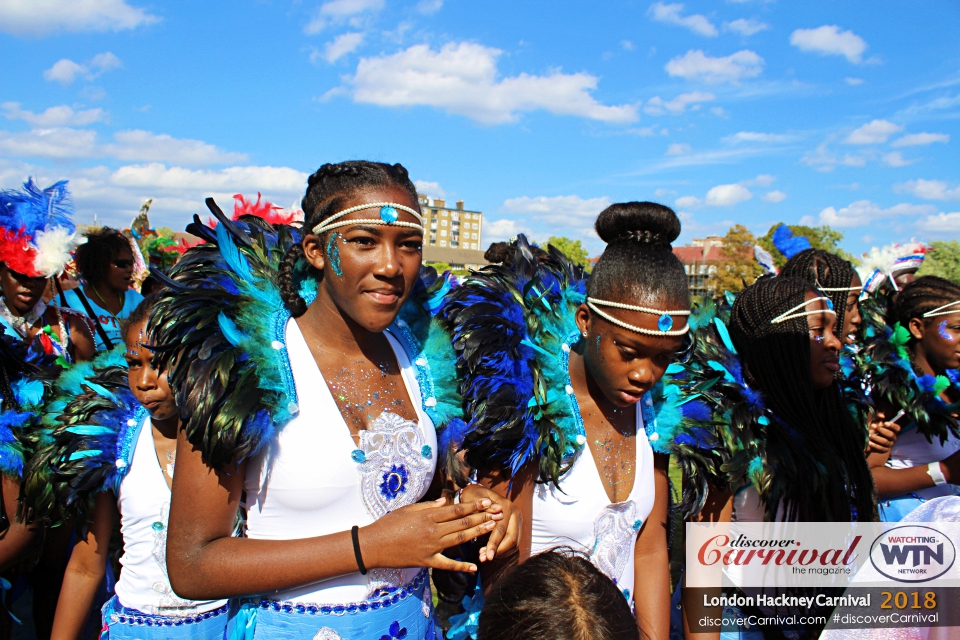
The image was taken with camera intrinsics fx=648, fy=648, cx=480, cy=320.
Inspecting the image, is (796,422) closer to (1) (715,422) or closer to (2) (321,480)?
(1) (715,422)

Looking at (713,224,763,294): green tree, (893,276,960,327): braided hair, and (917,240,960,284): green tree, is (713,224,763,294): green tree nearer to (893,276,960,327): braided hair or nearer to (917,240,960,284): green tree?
(917,240,960,284): green tree

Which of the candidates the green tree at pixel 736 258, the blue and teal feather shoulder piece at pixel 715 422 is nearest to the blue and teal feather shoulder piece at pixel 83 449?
the blue and teal feather shoulder piece at pixel 715 422

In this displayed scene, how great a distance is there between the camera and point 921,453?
3.45 m

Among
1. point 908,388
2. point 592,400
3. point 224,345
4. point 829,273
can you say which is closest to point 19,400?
point 224,345

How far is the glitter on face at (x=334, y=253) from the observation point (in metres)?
1.84

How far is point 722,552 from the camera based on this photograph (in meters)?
2.65

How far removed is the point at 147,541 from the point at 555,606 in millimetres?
1662

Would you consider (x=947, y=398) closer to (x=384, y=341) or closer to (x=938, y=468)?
(x=938, y=468)

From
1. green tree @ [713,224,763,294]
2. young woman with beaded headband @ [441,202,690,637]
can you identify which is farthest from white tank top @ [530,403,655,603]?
green tree @ [713,224,763,294]

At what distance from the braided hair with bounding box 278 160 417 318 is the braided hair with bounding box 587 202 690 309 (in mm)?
706

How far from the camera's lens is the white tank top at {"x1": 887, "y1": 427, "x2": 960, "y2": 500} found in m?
3.37

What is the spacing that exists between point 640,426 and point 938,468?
6.49ft

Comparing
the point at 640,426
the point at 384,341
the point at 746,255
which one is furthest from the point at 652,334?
the point at 746,255
